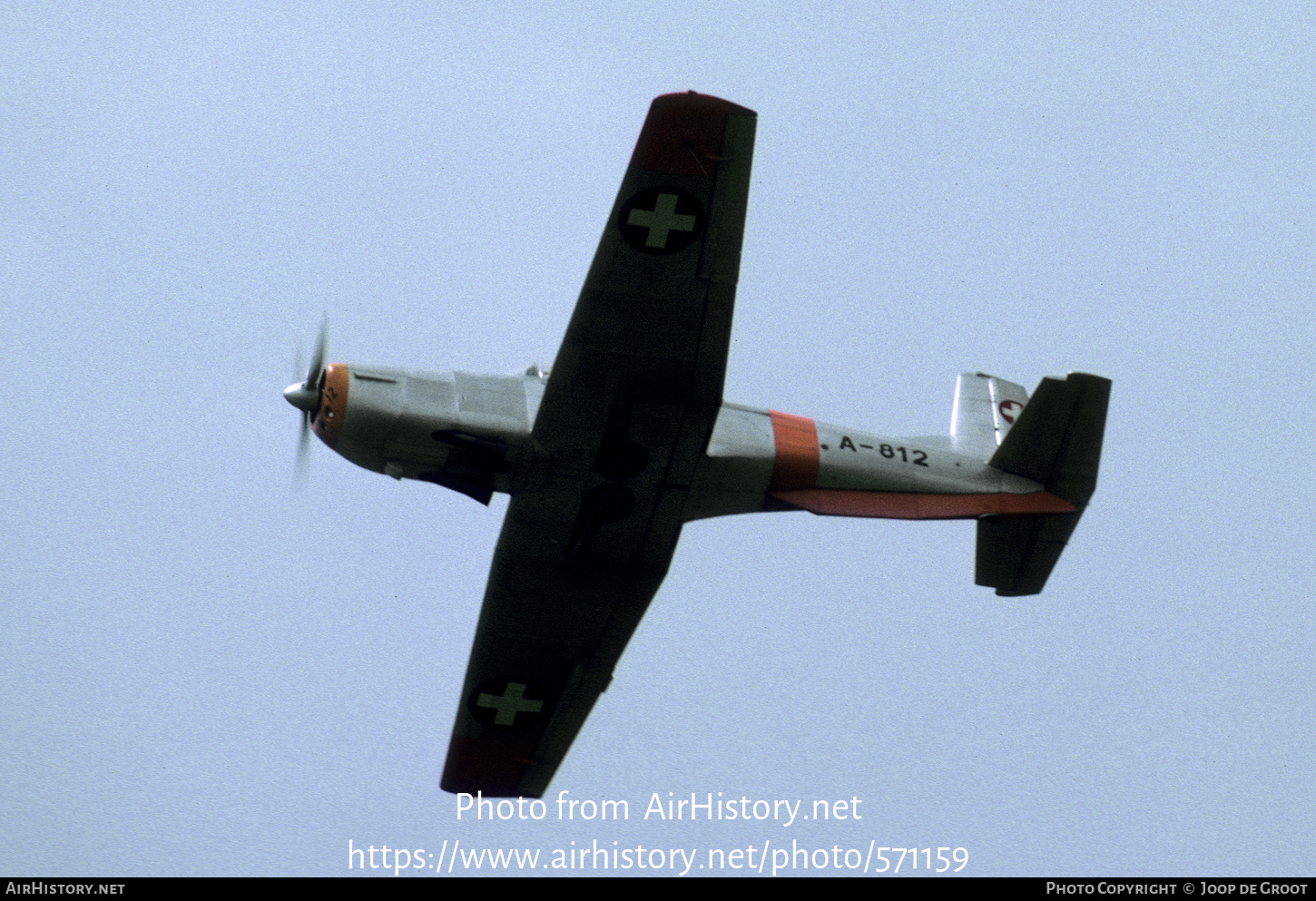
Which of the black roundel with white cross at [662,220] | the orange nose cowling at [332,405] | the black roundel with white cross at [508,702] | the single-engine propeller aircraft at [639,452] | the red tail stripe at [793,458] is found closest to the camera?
the black roundel with white cross at [662,220]

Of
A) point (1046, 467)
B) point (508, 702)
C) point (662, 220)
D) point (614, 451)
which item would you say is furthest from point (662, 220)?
point (508, 702)

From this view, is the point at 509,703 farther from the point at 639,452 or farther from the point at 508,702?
the point at 639,452

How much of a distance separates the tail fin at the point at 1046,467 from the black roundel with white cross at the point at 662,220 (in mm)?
4222

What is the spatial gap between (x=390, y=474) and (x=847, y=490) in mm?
4392

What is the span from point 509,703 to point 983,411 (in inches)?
236

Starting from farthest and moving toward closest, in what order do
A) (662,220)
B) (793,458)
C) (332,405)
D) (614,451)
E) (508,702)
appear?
(508,702), (793,458), (614,451), (332,405), (662,220)

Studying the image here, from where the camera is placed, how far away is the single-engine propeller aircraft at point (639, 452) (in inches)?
586

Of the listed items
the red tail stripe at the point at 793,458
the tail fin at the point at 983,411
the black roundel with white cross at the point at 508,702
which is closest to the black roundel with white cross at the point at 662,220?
the red tail stripe at the point at 793,458

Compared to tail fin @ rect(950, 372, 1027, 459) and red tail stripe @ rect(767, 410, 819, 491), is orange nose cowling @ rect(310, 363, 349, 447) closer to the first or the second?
red tail stripe @ rect(767, 410, 819, 491)

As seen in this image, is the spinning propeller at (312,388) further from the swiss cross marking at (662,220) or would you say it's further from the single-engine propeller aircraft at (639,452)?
the swiss cross marking at (662,220)

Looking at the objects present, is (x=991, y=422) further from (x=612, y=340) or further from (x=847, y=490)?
(x=612, y=340)

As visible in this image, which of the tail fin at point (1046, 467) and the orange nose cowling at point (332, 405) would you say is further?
the tail fin at point (1046, 467)

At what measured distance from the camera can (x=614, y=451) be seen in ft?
52.3

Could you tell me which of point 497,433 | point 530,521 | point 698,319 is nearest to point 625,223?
point 698,319
